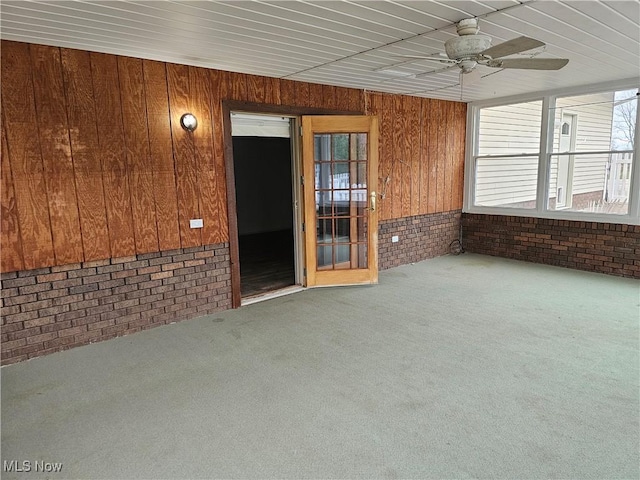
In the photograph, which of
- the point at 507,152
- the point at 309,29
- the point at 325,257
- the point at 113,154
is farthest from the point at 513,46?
the point at 507,152

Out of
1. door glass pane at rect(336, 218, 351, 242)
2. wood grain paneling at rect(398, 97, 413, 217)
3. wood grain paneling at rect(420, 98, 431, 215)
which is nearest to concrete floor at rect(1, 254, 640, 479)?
door glass pane at rect(336, 218, 351, 242)

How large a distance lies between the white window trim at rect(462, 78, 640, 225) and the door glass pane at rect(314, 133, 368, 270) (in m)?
2.64

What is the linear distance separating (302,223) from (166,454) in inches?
128

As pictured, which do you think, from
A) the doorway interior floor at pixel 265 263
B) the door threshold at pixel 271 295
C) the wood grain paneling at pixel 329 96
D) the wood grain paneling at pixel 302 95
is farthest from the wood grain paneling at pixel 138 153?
the wood grain paneling at pixel 329 96

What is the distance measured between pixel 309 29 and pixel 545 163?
177 inches

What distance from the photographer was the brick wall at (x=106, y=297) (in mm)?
3229

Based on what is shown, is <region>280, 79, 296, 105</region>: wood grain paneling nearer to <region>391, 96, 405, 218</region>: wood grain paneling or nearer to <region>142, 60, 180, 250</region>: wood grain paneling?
<region>142, 60, 180, 250</region>: wood grain paneling

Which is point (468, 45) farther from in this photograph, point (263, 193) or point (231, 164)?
point (263, 193)

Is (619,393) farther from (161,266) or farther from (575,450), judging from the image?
(161,266)

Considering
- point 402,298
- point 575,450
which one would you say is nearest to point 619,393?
point 575,450

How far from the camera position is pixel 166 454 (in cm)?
214

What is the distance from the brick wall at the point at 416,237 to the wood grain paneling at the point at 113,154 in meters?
3.44

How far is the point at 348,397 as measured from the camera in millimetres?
2631

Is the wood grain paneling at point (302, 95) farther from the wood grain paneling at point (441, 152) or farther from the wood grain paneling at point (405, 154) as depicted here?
the wood grain paneling at point (441, 152)
